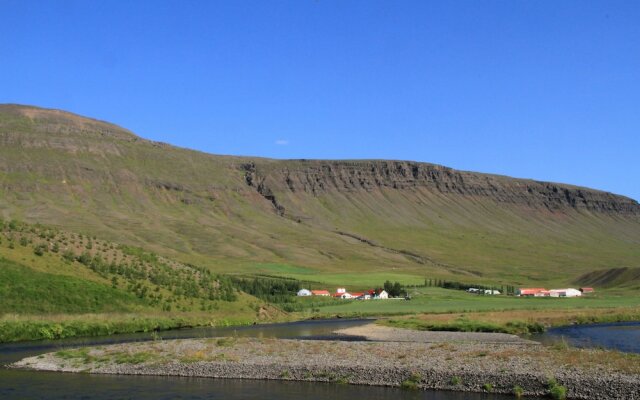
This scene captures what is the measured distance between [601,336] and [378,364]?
28709mm

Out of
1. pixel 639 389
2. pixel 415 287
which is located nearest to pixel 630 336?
pixel 639 389

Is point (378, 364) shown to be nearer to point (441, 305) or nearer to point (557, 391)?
point (557, 391)

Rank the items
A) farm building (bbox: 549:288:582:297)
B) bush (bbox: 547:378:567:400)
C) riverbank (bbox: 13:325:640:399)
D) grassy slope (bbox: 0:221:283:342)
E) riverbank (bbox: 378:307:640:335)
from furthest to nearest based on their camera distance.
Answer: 1. farm building (bbox: 549:288:582:297)
2. riverbank (bbox: 378:307:640:335)
3. grassy slope (bbox: 0:221:283:342)
4. riverbank (bbox: 13:325:640:399)
5. bush (bbox: 547:378:567:400)

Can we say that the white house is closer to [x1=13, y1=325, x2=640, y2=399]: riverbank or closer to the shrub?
[x1=13, y1=325, x2=640, y2=399]: riverbank

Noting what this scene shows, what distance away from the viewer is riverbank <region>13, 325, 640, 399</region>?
2969 cm

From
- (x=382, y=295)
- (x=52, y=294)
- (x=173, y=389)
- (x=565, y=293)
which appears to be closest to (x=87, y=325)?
(x=52, y=294)

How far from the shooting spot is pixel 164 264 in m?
81.0

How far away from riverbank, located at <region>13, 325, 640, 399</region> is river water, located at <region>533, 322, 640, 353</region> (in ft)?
31.9

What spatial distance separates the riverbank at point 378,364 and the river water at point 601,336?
9.73m

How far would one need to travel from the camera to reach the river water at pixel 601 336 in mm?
46719

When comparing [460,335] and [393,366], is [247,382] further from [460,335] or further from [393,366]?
[460,335]

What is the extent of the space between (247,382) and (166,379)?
459cm

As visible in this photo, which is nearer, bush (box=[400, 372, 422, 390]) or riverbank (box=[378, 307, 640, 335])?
bush (box=[400, 372, 422, 390])

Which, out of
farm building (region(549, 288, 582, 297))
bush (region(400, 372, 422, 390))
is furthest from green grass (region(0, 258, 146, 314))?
farm building (region(549, 288, 582, 297))
